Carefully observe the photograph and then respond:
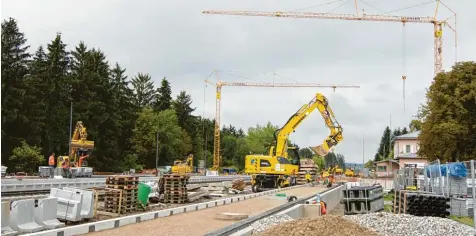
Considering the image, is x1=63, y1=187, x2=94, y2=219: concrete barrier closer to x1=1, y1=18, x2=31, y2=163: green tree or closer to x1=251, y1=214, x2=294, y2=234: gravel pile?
x1=251, y1=214, x2=294, y2=234: gravel pile

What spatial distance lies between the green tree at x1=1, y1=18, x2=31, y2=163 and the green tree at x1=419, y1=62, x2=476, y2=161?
44143 millimetres

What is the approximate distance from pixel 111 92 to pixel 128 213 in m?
60.6

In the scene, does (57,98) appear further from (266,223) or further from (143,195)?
(266,223)

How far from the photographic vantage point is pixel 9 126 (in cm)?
5741

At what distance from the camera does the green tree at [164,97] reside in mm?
106312

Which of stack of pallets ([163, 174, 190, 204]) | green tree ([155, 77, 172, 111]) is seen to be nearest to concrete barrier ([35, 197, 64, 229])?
stack of pallets ([163, 174, 190, 204])

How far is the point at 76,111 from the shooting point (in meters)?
69.3

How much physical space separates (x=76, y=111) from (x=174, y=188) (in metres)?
50.6

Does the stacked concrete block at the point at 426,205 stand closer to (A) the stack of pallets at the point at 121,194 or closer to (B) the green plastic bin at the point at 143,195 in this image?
(B) the green plastic bin at the point at 143,195

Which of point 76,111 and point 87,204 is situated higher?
point 76,111

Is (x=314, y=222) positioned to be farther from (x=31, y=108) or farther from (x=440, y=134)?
(x=31, y=108)

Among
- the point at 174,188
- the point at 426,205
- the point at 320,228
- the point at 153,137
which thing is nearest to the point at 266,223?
the point at 320,228

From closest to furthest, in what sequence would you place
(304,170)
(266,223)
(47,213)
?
(47,213)
(266,223)
(304,170)

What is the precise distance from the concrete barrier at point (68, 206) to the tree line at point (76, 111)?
37.0 m
